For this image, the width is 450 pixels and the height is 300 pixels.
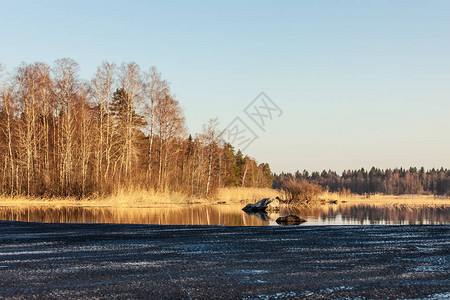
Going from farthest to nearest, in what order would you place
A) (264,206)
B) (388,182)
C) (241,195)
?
(388,182) → (241,195) → (264,206)

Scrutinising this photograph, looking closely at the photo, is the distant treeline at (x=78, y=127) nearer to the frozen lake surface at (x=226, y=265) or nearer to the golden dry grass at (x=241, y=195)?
the golden dry grass at (x=241, y=195)

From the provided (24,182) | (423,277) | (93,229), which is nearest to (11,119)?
(24,182)

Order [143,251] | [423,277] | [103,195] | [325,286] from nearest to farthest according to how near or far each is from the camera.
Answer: [325,286]
[423,277]
[143,251]
[103,195]

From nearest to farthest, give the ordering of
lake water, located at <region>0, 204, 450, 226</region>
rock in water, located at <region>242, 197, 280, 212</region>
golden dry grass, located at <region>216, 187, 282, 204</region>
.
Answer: lake water, located at <region>0, 204, 450, 226</region>
rock in water, located at <region>242, 197, 280, 212</region>
golden dry grass, located at <region>216, 187, 282, 204</region>

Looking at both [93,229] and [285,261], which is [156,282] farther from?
[93,229]

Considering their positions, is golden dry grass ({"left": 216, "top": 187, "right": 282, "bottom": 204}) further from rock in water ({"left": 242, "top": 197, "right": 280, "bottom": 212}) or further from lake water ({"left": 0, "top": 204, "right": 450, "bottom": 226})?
lake water ({"left": 0, "top": 204, "right": 450, "bottom": 226})

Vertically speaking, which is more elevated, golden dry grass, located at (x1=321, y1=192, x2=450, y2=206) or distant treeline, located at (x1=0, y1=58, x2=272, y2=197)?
distant treeline, located at (x1=0, y1=58, x2=272, y2=197)

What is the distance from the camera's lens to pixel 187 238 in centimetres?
1027

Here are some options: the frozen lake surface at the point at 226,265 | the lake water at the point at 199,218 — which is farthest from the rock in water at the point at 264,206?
the frozen lake surface at the point at 226,265

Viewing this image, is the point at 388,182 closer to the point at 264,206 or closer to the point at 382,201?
the point at 382,201

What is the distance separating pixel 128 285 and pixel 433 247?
247 inches

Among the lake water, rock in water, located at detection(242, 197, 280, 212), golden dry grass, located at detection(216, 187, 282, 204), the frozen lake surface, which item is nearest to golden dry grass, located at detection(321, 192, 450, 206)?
golden dry grass, located at detection(216, 187, 282, 204)

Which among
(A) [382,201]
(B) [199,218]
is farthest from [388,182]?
(B) [199,218]

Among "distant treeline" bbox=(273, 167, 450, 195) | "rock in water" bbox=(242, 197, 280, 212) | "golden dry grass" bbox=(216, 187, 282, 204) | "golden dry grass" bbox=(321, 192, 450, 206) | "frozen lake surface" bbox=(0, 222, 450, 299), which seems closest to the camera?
"frozen lake surface" bbox=(0, 222, 450, 299)
